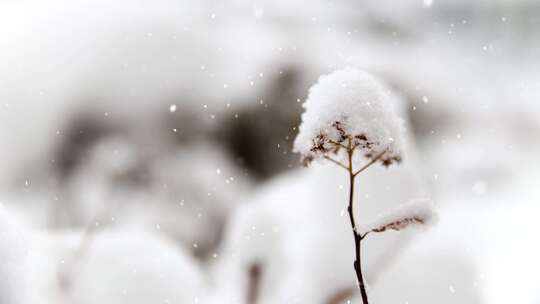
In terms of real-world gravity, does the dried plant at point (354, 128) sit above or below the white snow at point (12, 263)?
above

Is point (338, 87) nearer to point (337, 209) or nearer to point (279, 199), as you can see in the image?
point (337, 209)

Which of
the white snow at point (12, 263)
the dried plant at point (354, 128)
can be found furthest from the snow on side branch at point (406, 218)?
the white snow at point (12, 263)

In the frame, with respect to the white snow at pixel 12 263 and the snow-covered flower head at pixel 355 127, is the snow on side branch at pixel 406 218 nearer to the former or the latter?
the snow-covered flower head at pixel 355 127

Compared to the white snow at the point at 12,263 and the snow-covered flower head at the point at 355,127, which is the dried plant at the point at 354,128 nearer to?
the snow-covered flower head at the point at 355,127

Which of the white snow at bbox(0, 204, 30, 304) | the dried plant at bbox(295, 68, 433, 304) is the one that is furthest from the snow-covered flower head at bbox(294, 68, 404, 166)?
the white snow at bbox(0, 204, 30, 304)

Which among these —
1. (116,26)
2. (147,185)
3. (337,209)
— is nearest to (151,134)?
(147,185)

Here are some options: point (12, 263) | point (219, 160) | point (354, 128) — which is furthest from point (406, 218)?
point (219, 160)

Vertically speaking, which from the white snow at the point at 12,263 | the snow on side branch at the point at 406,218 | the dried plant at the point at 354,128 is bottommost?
the white snow at the point at 12,263

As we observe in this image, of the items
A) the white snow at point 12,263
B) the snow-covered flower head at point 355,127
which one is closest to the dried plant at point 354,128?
the snow-covered flower head at point 355,127
